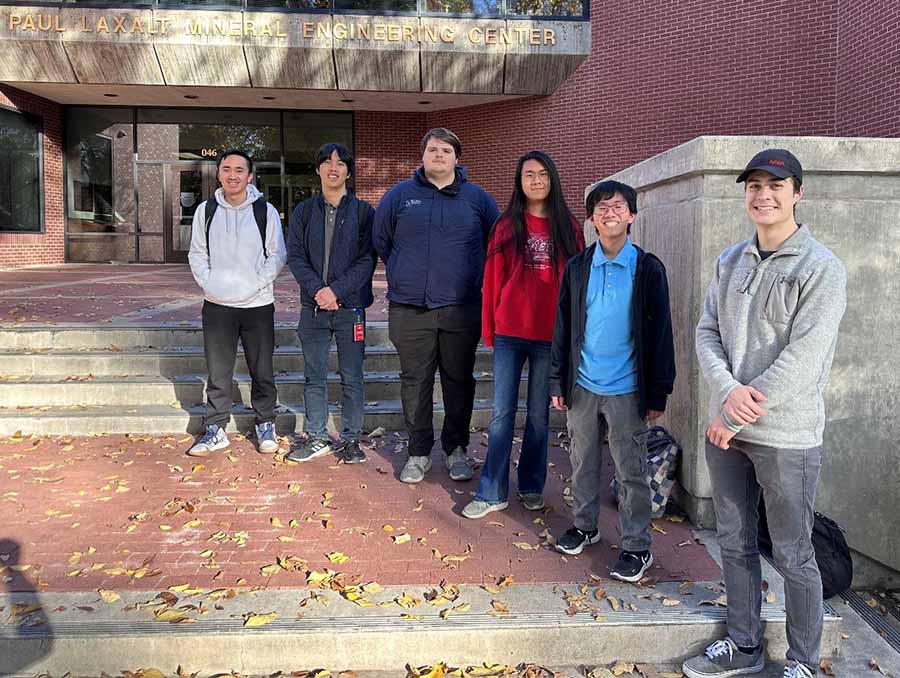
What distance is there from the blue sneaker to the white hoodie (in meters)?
0.93

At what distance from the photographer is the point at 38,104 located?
17.2 m

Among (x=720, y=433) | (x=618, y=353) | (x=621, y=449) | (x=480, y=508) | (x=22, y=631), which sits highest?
Result: (x=618, y=353)

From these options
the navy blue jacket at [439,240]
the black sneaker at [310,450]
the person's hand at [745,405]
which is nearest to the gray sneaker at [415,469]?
the black sneaker at [310,450]

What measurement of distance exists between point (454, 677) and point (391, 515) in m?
1.38

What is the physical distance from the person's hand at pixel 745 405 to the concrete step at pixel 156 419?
347 centimetres

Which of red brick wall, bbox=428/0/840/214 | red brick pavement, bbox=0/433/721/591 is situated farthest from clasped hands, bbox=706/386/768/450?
red brick wall, bbox=428/0/840/214

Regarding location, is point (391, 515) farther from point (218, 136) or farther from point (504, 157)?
point (218, 136)

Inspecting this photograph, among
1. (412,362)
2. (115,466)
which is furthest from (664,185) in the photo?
(115,466)

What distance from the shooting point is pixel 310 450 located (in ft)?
16.7

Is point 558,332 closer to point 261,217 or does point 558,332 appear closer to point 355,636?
point 355,636

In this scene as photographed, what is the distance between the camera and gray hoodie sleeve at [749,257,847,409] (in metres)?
2.44

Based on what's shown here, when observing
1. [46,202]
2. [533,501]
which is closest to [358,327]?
[533,501]

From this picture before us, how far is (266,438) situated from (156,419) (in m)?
1.10

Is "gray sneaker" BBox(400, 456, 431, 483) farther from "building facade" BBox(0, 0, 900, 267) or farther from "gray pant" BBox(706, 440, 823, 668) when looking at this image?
"building facade" BBox(0, 0, 900, 267)
